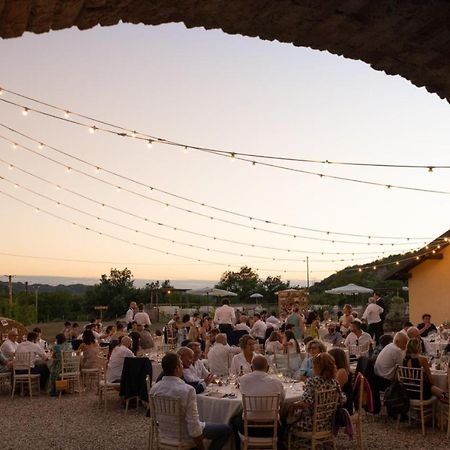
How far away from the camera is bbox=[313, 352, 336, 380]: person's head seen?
5980mm

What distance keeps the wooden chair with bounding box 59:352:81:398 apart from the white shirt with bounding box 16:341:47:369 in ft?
2.04

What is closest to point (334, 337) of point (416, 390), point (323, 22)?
point (416, 390)

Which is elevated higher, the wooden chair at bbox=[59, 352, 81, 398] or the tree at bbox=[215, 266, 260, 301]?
the tree at bbox=[215, 266, 260, 301]

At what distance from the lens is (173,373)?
5754 mm

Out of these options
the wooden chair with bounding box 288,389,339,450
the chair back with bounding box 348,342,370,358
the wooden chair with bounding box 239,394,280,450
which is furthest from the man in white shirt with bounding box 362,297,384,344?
the wooden chair with bounding box 239,394,280,450

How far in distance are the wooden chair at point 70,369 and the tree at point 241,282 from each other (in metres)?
24.5

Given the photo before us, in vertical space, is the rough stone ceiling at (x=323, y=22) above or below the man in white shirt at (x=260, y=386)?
above

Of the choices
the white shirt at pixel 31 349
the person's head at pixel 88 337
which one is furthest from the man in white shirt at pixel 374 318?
the white shirt at pixel 31 349

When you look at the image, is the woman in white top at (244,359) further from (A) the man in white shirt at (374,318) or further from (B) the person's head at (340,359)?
(A) the man in white shirt at (374,318)

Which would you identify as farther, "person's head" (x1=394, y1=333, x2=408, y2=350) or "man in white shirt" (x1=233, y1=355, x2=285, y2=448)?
"person's head" (x1=394, y1=333, x2=408, y2=350)

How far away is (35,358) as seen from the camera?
Answer: 1141 centimetres

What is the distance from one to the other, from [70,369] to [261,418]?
6.14 meters

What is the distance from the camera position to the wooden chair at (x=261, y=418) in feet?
19.1

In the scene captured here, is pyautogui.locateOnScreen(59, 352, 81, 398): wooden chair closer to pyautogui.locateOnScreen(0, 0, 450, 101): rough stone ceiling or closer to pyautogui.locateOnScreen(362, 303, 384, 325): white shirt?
pyautogui.locateOnScreen(362, 303, 384, 325): white shirt
